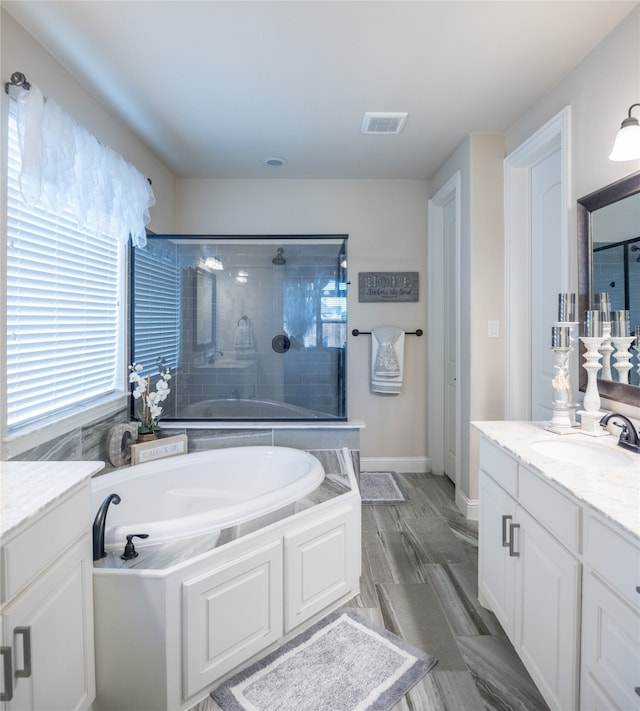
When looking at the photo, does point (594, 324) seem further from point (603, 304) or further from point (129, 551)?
point (129, 551)

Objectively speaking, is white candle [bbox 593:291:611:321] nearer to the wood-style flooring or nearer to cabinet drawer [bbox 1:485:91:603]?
the wood-style flooring

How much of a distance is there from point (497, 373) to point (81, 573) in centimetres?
242

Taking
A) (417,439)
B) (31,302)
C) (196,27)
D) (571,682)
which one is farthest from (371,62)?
(417,439)

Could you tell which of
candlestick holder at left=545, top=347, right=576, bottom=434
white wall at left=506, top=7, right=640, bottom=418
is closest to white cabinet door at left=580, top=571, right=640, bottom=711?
candlestick holder at left=545, top=347, right=576, bottom=434

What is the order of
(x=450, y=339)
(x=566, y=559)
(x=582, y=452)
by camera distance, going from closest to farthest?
(x=566, y=559) < (x=582, y=452) < (x=450, y=339)

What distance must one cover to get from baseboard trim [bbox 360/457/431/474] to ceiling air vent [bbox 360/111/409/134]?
97.9 inches

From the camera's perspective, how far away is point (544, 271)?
247cm

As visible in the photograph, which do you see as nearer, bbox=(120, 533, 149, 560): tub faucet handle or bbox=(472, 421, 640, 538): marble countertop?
bbox=(472, 421, 640, 538): marble countertop

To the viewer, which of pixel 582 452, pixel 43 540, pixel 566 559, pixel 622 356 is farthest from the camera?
pixel 622 356

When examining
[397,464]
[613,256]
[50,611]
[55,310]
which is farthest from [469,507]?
[55,310]

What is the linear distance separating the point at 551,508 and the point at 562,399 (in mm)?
666

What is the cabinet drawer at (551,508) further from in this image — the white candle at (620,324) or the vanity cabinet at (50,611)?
the vanity cabinet at (50,611)

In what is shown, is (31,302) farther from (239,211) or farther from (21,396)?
(239,211)

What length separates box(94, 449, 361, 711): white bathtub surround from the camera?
1.34 m
